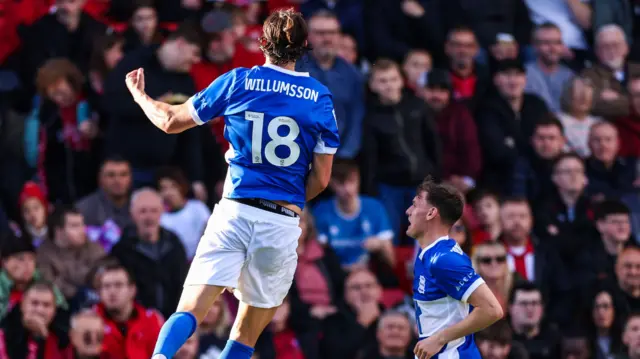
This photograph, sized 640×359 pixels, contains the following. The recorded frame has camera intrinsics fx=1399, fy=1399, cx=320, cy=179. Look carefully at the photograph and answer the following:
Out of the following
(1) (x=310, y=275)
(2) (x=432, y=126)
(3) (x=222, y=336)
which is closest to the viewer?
(3) (x=222, y=336)

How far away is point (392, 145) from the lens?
13211 millimetres

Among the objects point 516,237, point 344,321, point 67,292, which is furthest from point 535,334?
point 67,292

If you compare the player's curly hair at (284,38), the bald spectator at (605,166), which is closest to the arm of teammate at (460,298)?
the player's curly hair at (284,38)

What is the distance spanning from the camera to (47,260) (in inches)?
454

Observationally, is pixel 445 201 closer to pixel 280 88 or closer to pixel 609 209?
pixel 280 88

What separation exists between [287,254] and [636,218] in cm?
711

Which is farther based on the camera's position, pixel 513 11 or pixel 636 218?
pixel 513 11

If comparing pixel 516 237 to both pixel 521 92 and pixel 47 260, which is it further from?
pixel 47 260

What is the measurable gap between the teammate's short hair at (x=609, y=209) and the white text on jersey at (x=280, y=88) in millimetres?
6706

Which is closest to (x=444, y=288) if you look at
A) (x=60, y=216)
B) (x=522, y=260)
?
(x=60, y=216)

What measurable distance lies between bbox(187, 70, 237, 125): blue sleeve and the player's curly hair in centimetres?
23

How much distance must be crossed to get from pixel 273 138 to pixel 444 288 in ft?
3.99

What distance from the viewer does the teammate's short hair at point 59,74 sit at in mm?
12305

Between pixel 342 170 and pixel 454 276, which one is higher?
pixel 342 170
